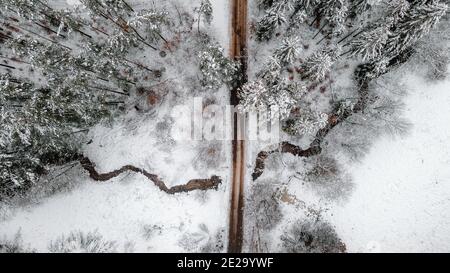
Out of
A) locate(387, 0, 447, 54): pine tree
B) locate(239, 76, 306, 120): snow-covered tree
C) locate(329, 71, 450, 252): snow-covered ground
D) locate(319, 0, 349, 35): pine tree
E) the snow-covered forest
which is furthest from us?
locate(329, 71, 450, 252): snow-covered ground

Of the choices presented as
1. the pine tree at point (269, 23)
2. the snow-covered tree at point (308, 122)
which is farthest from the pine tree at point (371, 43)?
the pine tree at point (269, 23)

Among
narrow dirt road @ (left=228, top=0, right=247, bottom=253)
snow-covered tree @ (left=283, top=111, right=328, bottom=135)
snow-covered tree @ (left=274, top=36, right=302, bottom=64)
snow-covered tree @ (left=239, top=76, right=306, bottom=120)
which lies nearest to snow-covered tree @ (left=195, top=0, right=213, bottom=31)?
narrow dirt road @ (left=228, top=0, right=247, bottom=253)

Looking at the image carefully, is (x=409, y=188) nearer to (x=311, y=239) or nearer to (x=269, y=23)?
(x=311, y=239)

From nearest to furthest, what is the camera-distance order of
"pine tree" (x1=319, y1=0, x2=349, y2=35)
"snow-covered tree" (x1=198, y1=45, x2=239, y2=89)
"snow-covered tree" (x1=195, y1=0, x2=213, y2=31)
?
"snow-covered tree" (x1=198, y1=45, x2=239, y2=89)
"pine tree" (x1=319, y1=0, x2=349, y2=35)
"snow-covered tree" (x1=195, y1=0, x2=213, y2=31)

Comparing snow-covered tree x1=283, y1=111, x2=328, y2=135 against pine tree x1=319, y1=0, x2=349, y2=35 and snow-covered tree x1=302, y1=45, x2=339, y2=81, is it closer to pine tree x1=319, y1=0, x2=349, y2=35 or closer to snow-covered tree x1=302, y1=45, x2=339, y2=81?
snow-covered tree x1=302, y1=45, x2=339, y2=81

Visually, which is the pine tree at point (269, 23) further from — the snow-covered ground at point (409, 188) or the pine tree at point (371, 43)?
the snow-covered ground at point (409, 188)

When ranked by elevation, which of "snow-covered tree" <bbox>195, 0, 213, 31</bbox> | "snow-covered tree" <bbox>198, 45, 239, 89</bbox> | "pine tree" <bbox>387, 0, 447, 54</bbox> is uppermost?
"snow-covered tree" <bbox>195, 0, 213, 31</bbox>
